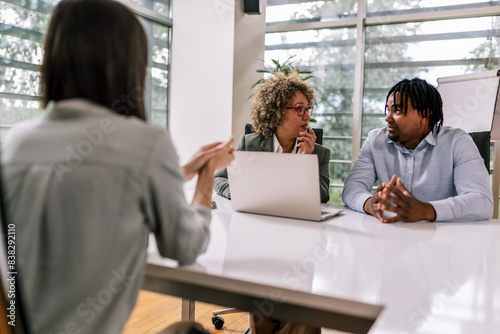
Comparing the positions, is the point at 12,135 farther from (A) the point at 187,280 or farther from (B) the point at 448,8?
(B) the point at 448,8

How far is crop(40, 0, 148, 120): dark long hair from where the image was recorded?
0.70m

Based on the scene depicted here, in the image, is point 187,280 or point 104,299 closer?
point 104,299

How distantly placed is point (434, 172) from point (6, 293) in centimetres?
161

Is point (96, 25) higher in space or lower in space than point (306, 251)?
higher

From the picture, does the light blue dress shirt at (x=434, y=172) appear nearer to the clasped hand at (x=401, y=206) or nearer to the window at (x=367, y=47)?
the clasped hand at (x=401, y=206)

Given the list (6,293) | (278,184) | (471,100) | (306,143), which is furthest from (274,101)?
(6,293)

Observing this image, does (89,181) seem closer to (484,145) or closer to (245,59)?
(484,145)

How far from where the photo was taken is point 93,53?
0.70 meters

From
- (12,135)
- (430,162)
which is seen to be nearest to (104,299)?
(12,135)

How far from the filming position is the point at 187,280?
85 centimetres

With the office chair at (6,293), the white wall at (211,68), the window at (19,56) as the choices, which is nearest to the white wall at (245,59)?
the white wall at (211,68)

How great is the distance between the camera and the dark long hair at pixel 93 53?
705 millimetres

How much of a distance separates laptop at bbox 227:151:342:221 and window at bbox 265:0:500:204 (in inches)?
136

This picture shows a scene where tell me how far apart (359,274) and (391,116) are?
1.18m
